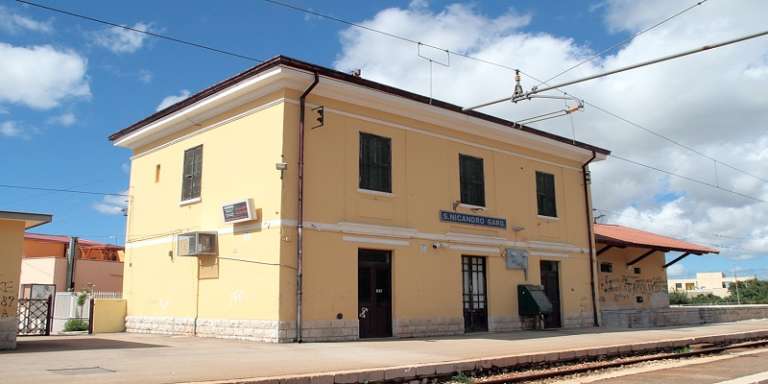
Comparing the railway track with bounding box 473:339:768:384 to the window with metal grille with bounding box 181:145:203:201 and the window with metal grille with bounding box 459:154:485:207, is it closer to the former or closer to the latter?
the window with metal grille with bounding box 459:154:485:207

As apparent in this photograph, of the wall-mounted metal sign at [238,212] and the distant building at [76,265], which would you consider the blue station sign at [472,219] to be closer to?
the wall-mounted metal sign at [238,212]

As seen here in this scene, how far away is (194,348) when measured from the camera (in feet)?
41.8

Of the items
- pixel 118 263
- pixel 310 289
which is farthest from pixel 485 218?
pixel 118 263

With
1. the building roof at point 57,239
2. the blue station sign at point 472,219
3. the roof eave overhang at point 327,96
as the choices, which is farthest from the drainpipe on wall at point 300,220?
the building roof at point 57,239

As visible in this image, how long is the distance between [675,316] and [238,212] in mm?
17967

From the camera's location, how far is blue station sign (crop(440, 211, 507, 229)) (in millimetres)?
17781

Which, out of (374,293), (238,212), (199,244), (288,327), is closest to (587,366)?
(374,293)

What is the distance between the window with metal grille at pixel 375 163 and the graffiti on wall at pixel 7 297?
25.5ft

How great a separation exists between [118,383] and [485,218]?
41.7ft

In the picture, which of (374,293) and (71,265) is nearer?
(374,293)

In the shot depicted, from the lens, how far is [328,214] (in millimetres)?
15133

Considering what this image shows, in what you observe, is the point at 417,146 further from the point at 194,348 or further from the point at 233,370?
the point at 233,370

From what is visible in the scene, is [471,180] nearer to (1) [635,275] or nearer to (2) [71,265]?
A: (1) [635,275]

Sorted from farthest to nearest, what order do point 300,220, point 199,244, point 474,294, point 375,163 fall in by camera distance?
point 474,294 < point 375,163 < point 199,244 < point 300,220
